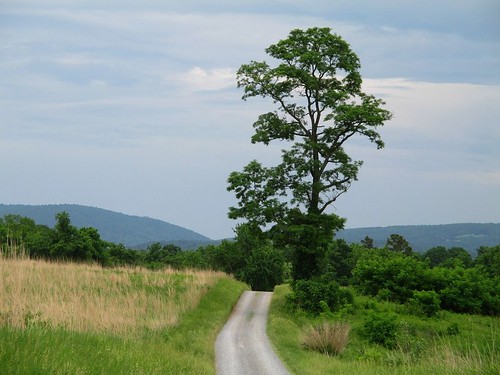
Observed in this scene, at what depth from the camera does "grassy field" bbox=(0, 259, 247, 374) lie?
12.4 m

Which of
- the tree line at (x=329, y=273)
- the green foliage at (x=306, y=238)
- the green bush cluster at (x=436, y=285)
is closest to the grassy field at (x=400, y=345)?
the tree line at (x=329, y=273)

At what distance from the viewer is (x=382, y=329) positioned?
31.7 meters

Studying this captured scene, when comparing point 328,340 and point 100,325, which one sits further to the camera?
point 328,340

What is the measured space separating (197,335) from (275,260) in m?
52.1

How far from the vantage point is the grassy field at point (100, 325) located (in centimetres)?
1242

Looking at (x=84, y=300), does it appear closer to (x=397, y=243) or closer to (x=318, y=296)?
(x=318, y=296)

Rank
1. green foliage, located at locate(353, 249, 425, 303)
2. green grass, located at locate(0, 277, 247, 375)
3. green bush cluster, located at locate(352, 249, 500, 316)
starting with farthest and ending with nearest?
1. green foliage, located at locate(353, 249, 425, 303)
2. green bush cluster, located at locate(352, 249, 500, 316)
3. green grass, located at locate(0, 277, 247, 375)

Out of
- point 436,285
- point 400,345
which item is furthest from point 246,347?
point 436,285

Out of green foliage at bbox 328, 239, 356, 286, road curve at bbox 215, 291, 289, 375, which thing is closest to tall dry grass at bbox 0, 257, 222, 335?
road curve at bbox 215, 291, 289, 375

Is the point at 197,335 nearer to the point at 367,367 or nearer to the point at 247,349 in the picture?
the point at 247,349

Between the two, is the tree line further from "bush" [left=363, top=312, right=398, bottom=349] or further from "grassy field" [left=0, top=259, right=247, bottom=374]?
"bush" [left=363, top=312, right=398, bottom=349]

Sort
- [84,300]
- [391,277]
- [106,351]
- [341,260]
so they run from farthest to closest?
[341,260] → [391,277] → [84,300] → [106,351]

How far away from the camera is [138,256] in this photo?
340 feet

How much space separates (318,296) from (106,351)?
24743 millimetres
